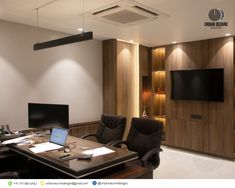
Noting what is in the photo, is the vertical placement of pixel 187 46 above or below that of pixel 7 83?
above

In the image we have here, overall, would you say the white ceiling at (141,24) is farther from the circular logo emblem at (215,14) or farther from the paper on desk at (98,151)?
the paper on desk at (98,151)

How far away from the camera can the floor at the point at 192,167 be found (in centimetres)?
405

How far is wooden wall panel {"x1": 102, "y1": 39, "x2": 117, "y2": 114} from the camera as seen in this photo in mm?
5277

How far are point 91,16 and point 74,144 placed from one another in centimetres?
183

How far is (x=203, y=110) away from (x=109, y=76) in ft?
7.14

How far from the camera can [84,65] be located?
5094 mm

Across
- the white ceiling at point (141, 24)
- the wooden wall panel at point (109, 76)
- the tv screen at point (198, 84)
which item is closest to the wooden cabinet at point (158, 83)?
the tv screen at point (198, 84)

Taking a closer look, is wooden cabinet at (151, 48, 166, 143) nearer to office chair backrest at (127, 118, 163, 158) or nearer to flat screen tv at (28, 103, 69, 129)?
office chair backrest at (127, 118, 163, 158)

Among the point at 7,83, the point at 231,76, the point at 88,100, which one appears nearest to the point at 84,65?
the point at 88,100

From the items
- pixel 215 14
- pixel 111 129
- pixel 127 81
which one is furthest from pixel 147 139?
pixel 127 81

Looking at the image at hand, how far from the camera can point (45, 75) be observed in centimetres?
445

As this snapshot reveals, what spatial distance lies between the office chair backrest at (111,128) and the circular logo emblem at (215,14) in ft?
6.35

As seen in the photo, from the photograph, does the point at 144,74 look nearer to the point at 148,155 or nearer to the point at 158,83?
the point at 158,83
